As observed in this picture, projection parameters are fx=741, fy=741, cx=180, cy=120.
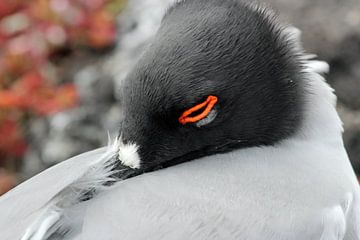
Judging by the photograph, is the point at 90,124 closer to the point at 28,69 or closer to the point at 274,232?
the point at 28,69

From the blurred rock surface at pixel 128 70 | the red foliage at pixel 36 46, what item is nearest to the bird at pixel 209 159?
the blurred rock surface at pixel 128 70

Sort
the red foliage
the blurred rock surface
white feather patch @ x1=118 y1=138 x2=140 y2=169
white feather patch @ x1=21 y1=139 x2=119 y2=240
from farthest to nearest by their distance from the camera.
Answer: the red foliage, the blurred rock surface, white feather patch @ x1=118 y1=138 x2=140 y2=169, white feather patch @ x1=21 y1=139 x2=119 y2=240

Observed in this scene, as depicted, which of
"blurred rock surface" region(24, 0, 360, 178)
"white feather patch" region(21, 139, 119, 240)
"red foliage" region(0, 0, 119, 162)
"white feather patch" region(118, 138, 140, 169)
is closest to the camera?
"white feather patch" region(21, 139, 119, 240)

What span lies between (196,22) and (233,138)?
12.0 inches

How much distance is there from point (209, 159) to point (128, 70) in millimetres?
1776

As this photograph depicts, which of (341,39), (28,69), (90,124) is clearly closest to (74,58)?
(28,69)

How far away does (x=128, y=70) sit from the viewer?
11.8 feet

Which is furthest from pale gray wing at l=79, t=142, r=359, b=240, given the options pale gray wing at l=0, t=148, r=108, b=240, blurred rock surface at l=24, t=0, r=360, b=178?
blurred rock surface at l=24, t=0, r=360, b=178

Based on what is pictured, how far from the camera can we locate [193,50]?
178 centimetres

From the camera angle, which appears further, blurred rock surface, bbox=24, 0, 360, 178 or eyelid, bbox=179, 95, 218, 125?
blurred rock surface, bbox=24, 0, 360, 178

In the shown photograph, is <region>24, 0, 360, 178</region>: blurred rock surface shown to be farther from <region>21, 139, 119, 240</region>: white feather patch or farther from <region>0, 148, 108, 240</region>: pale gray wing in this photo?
<region>21, 139, 119, 240</region>: white feather patch

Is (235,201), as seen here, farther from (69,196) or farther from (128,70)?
(128,70)

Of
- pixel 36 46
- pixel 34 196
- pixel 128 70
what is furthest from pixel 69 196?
pixel 36 46

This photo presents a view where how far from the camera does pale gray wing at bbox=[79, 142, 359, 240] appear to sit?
166 centimetres
